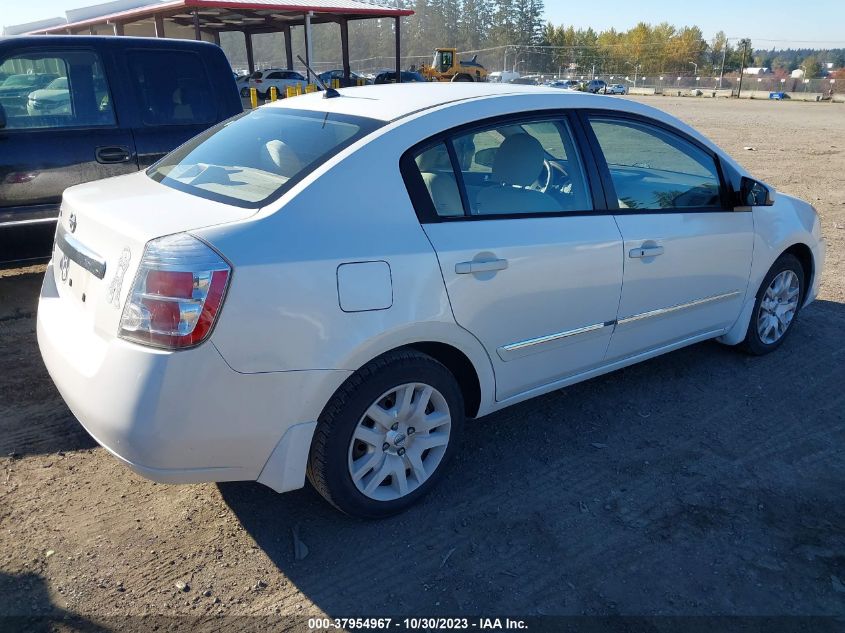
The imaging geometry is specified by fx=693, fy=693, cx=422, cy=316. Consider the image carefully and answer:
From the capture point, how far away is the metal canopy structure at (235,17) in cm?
2602

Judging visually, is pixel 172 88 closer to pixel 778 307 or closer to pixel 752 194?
pixel 752 194

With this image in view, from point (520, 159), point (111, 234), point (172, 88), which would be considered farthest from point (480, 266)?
point (172, 88)

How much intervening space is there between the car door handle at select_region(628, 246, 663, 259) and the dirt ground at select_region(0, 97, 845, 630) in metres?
0.93

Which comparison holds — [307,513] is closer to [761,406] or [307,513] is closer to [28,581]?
[28,581]

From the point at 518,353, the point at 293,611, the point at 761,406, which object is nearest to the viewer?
the point at 293,611

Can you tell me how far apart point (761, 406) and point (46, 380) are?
13.7ft

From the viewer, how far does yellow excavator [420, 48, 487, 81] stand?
147ft

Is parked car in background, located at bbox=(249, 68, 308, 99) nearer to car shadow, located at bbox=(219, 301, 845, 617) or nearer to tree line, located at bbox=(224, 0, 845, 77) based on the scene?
car shadow, located at bbox=(219, 301, 845, 617)

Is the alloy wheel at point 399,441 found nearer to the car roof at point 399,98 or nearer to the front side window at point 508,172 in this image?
the front side window at point 508,172

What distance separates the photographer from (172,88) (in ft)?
17.8

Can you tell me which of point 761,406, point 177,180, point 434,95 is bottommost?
point 761,406

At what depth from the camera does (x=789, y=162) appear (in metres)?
14.0

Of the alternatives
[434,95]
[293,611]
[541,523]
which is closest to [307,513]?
[293,611]

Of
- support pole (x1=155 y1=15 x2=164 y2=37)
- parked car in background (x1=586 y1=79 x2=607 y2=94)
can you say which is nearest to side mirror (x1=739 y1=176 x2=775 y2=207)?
support pole (x1=155 y1=15 x2=164 y2=37)
